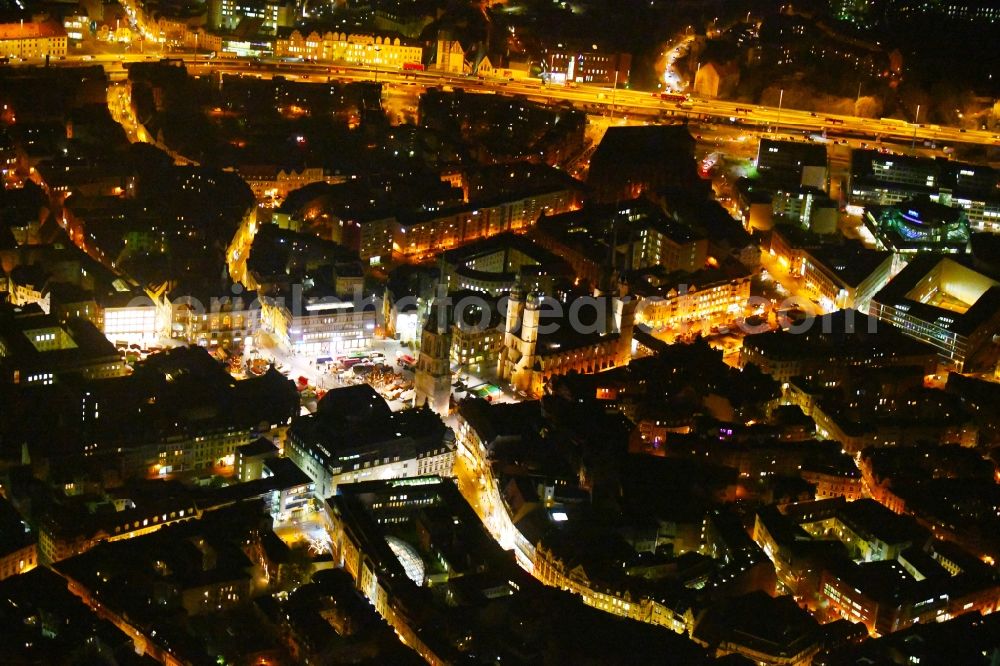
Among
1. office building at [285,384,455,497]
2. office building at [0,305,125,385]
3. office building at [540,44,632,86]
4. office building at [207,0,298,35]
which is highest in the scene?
office building at [207,0,298,35]

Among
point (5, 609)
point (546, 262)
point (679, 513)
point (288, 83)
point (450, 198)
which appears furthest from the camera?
point (288, 83)

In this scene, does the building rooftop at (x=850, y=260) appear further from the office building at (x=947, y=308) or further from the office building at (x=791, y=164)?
the office building at (x=791, y=164)

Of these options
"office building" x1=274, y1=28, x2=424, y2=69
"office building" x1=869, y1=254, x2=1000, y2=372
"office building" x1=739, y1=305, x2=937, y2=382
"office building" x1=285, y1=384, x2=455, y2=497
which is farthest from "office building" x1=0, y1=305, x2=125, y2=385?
"office building" x1=274, y1=28, x2=424, y2=69

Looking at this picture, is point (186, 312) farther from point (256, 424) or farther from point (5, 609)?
point (5, 609)

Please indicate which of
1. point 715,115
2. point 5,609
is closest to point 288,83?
point 715,115

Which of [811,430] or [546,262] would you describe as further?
[546,262]

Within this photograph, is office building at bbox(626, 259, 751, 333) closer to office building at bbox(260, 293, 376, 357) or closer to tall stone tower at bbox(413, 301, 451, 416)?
office building at bbox(260, 293, 376, 357)

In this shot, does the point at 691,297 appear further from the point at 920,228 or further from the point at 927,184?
the point at 927,184
